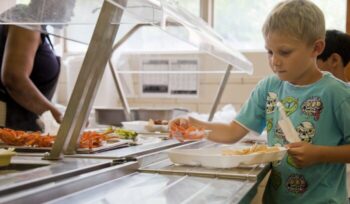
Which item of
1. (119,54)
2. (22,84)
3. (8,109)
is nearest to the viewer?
(22,84)

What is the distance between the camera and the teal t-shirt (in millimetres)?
1166

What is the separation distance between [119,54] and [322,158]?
7.67 feet

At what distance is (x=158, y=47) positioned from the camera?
3332 millimetres

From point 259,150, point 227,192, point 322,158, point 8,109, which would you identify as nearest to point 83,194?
point 227,192

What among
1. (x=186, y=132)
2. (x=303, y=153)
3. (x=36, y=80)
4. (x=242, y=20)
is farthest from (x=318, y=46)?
(x=242, y=20)

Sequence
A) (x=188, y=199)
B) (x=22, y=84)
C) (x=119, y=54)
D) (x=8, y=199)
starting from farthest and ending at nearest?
(x=119, y=54)
(x=22, y=84)
(x=188, y=199)
(x=8, y=199)

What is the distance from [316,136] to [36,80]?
1.19 meters

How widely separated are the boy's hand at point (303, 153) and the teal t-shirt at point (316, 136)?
88 millimetres

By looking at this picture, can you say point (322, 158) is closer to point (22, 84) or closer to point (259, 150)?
point (259, 150)

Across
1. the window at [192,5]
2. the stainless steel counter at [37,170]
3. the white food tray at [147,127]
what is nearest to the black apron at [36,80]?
the white food tray at [147,127]

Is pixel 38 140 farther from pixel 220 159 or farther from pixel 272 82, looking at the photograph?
pixel 272 82

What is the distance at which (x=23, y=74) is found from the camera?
1.70 meters

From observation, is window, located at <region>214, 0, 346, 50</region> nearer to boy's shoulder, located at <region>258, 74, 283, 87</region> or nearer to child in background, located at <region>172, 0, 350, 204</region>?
boy's shoulder, located at <region>258, 74, 283, 87</region>

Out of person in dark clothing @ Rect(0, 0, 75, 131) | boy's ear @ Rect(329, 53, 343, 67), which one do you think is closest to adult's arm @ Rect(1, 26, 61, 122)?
person in dark clothing @ Rect(0, 0, 75, 131)
